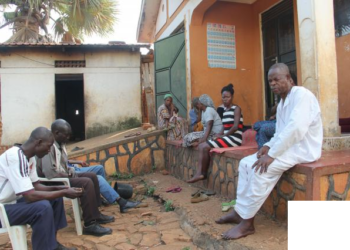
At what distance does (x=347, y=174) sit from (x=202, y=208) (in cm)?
167

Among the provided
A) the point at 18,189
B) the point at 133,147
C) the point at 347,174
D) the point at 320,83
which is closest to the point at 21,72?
the point at 133,147

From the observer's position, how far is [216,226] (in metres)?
3.02

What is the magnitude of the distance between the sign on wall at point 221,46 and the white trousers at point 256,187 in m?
4.19

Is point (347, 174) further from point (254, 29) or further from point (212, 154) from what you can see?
point (254, 29)

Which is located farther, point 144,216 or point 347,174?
point 144,216

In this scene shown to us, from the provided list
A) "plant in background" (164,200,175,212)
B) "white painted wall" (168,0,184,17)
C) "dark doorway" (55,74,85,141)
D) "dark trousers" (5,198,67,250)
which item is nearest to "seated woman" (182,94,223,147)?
"plant in background" (164,200,175,212)

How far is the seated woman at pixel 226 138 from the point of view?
4277 millimetres

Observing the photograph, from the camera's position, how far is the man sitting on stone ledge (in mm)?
2471

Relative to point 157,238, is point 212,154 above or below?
above

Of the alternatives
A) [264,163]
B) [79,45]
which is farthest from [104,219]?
[79,45]

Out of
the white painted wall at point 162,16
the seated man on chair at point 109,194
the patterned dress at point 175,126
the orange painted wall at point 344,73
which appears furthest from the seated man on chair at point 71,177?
the white painted wall at point 162,16

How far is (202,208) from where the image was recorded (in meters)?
3.62

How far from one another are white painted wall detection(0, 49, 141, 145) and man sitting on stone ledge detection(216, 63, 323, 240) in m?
6.71

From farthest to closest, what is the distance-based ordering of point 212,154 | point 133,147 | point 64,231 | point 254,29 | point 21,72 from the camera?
1. point 21,72
2. point 254,29
3. point 133,147
4. point 212,154
5. point 64,231
